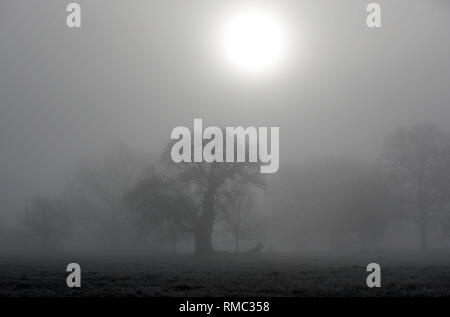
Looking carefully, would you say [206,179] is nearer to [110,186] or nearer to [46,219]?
[110,186]

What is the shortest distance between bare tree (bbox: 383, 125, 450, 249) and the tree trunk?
2766 centimetres

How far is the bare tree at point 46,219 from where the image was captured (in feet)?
240

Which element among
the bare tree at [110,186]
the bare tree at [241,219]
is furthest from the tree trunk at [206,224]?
the bare tree at [110,186]

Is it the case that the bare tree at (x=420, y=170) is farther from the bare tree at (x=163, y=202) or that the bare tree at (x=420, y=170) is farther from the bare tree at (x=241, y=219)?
the bare tree at (x=163, y=202)

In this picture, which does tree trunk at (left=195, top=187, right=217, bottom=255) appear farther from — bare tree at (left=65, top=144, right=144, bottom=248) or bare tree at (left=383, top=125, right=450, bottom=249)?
bare tree at (left=65, top=144, right=144, bottom=248)

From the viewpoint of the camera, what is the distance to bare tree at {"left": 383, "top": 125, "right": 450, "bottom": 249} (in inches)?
2486

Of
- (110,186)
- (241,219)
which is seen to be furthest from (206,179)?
(110,186)

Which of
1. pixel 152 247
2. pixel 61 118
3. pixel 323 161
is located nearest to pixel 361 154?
pixel 323 161

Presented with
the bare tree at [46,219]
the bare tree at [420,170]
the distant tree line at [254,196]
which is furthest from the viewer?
the bare tree at [46,219]

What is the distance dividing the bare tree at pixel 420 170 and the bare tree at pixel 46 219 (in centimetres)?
4916

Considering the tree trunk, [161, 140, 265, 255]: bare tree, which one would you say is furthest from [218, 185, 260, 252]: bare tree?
the tree trunk
